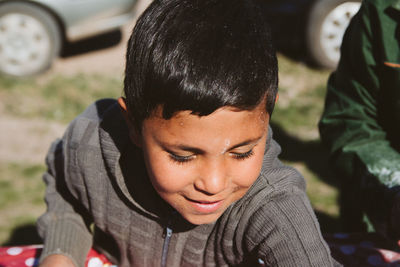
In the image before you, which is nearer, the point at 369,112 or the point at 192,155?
the point at 192,155

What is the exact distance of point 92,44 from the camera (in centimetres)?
670

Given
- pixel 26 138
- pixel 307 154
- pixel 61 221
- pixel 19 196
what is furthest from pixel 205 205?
pixel 26 138

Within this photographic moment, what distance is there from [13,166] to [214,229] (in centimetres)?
299

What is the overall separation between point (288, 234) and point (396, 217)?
430 millimetres

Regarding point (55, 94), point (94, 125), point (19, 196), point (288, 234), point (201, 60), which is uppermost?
point (201, 60)

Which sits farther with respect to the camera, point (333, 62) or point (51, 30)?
point (333, 62)

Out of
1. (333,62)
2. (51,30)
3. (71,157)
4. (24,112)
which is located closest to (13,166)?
(24,112)

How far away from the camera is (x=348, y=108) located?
2.03 m

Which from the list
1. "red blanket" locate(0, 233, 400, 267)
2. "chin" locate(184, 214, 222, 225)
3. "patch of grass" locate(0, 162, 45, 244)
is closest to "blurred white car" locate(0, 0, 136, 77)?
"patch of grass" locate(0, 162, 45, 244)

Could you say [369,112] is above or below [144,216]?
above

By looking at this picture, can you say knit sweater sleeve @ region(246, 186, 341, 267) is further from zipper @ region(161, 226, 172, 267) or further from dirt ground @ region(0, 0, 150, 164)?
dirt ground @ region(0, 0, 150, 164)

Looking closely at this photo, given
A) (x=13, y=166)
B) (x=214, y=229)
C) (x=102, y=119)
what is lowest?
(x=13, y=166)

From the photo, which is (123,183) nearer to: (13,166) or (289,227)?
(289,227)

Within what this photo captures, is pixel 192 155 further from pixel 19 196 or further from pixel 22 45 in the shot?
pixel 22 45
